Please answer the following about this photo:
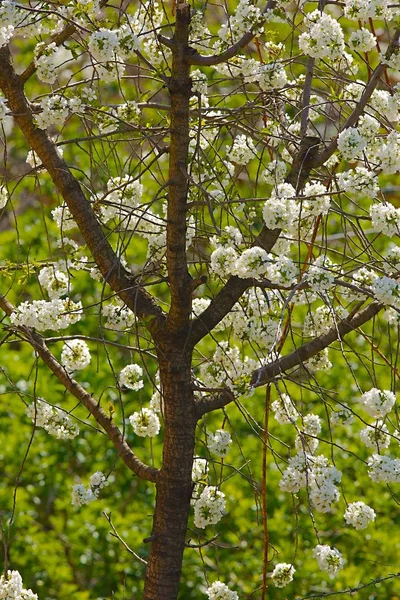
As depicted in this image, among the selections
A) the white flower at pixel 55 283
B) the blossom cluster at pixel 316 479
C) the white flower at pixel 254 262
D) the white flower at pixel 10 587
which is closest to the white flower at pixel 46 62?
the white flower at pixel 55 283

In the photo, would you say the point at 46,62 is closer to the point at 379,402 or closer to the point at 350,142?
the point at 350,142

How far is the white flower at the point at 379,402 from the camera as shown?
6.86 ft

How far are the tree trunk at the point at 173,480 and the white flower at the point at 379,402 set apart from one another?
15.3 inches

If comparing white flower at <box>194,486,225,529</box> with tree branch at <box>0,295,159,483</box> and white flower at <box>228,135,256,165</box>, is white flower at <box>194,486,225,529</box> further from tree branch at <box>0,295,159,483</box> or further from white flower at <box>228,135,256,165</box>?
white flower at <box>228,135,256,165</box>

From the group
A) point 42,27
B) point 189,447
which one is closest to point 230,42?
point 42,27

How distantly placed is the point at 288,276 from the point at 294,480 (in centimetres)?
56

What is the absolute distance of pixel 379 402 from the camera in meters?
2.10

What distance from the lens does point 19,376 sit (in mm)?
3934

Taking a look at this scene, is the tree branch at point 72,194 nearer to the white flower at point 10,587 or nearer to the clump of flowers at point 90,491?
the clump of flowers at point 90,491

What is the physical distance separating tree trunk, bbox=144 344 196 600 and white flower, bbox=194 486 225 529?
0.11 metres

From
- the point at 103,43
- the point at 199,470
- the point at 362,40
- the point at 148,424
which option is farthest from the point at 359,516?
the point at 103,43

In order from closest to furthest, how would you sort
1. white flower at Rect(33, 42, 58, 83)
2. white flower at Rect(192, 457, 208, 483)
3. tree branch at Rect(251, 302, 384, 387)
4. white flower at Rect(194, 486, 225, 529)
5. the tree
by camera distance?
1. the tree
2. white flower at Rect(33, 42, 58, 83)
3. tree branch at Rect(251, 302, 384, 387)
4. white flower at Rect(194, 486, 225, 529)
5. white flower at Rect(192, 457, 208, 483)

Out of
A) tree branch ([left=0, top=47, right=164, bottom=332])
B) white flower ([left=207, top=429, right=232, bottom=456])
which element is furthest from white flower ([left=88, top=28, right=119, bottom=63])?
white flower ([left=207, top=429, right=232, bottom=456])

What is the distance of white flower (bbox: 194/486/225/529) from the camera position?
2270 mm
